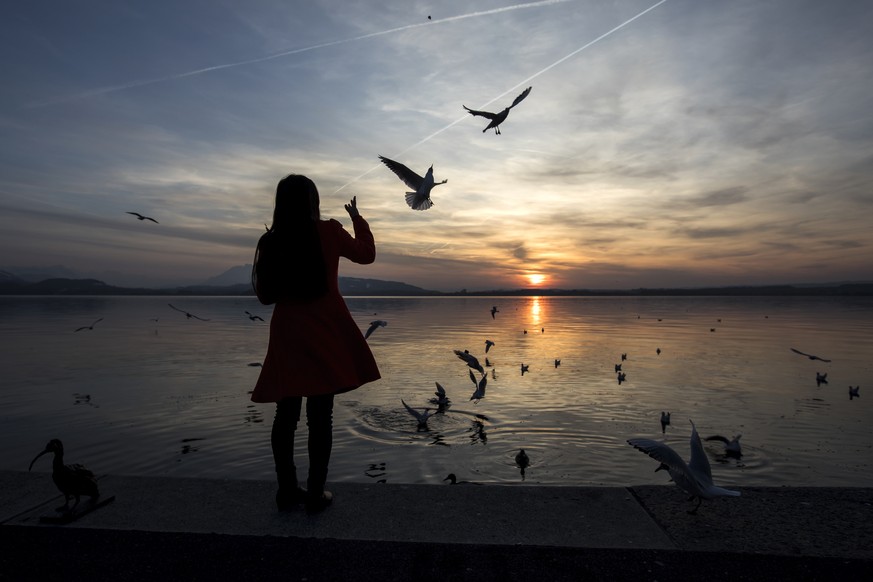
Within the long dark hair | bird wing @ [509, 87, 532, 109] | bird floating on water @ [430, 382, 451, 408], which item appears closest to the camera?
the long dark hair

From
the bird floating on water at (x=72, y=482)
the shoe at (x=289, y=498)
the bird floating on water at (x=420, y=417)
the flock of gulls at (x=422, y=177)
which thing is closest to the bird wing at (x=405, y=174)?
the flock of gulls at (x=422, y=177)

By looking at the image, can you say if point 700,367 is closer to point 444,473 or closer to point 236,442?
point 444,473

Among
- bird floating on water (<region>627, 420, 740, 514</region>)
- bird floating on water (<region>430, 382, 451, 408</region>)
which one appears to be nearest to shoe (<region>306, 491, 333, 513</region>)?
bird floating on water (<region>627, 420, 740, 514</region>)

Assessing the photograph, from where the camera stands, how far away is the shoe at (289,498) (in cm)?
438

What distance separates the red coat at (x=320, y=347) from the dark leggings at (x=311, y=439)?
167mm

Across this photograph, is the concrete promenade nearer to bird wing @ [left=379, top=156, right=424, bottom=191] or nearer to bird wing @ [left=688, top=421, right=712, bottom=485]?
bird wing @ [left=688, top=421, right=712, bottom=485]

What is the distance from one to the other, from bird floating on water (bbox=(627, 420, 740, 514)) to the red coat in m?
2.36

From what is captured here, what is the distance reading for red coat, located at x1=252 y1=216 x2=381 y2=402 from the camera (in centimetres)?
426

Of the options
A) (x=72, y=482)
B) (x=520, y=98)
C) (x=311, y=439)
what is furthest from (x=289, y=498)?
(x=520, y=98)

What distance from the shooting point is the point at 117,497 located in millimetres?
4617

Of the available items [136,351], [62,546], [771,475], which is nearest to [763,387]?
[771,475]

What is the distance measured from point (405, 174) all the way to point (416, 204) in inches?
30.5

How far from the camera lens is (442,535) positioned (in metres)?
3.89

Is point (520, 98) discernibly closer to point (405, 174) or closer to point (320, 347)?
point (405, 174)
